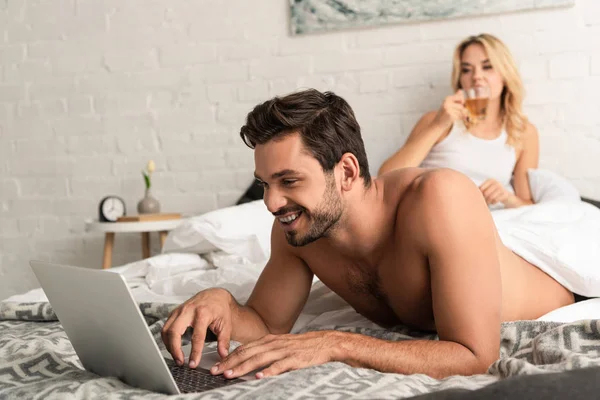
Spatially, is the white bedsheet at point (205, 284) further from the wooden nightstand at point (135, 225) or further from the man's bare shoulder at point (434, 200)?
the wooden nightstand at point (135, 225)

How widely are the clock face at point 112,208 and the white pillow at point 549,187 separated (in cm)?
183

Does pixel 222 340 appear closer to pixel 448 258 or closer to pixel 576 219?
pixel 448 258

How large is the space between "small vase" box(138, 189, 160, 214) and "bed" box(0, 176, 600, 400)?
0.91 m

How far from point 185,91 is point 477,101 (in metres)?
1.53

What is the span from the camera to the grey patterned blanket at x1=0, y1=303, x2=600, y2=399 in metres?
A: 1.02

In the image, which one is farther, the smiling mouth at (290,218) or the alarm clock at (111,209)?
the alarm clock at (111,209)

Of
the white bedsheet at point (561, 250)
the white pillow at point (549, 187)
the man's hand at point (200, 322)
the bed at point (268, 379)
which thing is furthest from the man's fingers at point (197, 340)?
the white pillow at point (549, 187)

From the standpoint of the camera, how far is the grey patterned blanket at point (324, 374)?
1024mm

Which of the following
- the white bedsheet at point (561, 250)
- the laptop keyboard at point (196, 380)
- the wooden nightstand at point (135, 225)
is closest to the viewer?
the laptop keyboard at point (196, 380)

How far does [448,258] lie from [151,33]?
8.60 feet

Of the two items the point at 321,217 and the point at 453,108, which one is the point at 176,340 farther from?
the point at 453,108

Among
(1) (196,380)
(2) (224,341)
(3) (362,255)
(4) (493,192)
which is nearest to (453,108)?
(4) (493,192)

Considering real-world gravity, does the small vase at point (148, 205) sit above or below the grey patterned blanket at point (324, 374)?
below

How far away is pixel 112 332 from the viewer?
1.10 m
